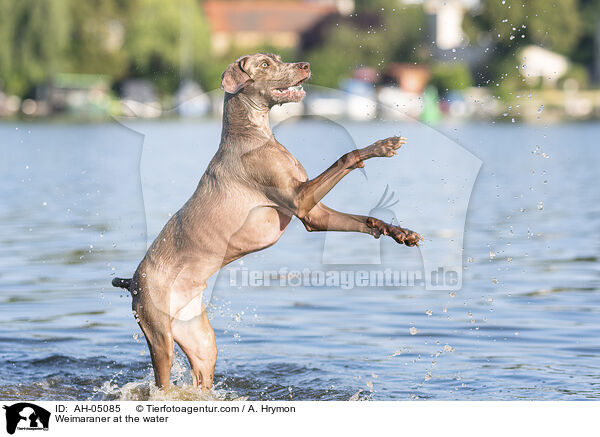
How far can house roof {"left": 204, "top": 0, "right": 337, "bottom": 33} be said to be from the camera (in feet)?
432

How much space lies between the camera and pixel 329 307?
539 inches

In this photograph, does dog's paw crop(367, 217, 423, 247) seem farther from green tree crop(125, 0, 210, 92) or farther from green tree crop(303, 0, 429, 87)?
green tree crop(125, 0, 210, 92)

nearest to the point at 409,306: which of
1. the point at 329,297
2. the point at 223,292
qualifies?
the point at 329,297

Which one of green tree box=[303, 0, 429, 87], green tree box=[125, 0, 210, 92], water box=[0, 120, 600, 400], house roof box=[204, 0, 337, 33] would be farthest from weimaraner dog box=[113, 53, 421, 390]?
house roof box=[204, 0, 337, 33]

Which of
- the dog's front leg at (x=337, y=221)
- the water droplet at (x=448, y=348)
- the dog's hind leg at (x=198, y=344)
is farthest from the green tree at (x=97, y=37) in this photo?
the dog's front leg at (x=337, y=221)

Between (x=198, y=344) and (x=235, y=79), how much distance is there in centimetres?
214

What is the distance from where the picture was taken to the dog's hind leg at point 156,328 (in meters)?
8.48

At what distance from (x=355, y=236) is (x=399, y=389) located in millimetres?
9394

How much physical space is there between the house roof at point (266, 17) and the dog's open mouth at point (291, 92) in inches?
4749

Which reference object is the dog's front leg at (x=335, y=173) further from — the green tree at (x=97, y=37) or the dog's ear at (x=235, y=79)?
the green tree at (x=97, y=37)

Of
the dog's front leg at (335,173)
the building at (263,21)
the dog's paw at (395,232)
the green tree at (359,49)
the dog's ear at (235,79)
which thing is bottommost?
the dog's paw at (395,232)

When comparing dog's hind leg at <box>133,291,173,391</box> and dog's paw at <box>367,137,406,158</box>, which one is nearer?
dog's paw at <box>367,137,406,158</box>

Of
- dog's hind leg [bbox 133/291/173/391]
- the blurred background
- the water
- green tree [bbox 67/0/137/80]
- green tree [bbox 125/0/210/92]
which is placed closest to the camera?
dog's hind leg [bbox 133/291/173/391]
